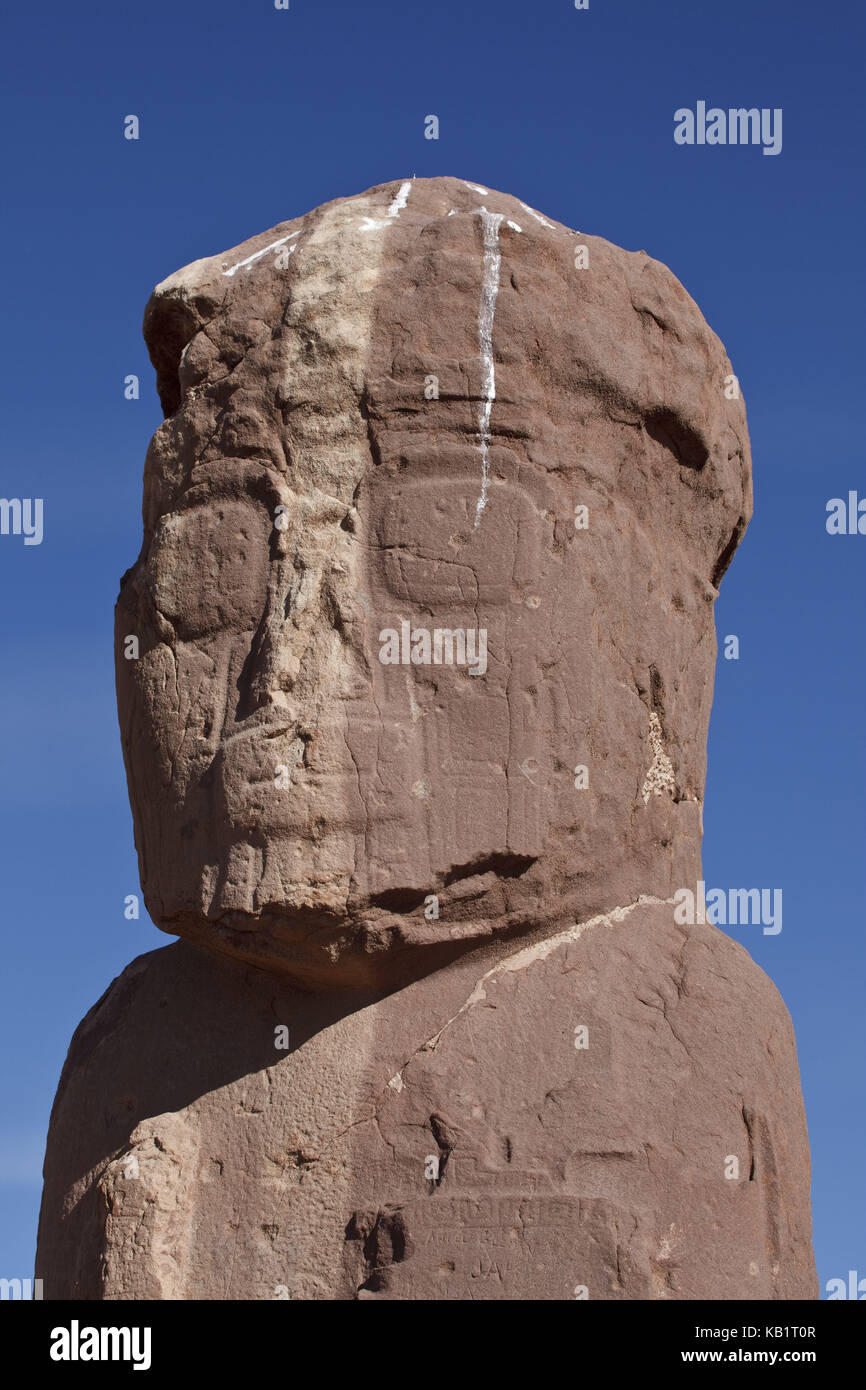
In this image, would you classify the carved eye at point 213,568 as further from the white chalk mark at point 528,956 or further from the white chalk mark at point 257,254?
the white chalk mark at point 528,956

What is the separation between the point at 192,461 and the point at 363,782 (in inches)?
54.3

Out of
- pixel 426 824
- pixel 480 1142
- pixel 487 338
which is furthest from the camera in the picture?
pixel 487 338

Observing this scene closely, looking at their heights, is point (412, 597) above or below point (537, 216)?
below

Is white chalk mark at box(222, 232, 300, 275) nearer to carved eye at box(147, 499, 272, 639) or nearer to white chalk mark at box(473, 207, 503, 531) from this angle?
white chalk mark at box(473, 207, 503, 531)

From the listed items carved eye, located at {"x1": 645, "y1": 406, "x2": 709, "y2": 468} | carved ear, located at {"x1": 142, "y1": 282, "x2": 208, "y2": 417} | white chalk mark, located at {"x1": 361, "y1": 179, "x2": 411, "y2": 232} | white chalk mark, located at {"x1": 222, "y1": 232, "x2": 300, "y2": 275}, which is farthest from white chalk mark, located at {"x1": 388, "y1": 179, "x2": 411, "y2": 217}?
carved eye, located at {"x1": 645, "y1": 406, "x2": 709, "y2": 468}

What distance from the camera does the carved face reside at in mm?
6152

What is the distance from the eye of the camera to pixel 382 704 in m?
6.22

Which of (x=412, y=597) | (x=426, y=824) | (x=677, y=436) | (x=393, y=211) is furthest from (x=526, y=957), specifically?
(x=393, y=211)

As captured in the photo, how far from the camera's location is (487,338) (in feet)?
21.2

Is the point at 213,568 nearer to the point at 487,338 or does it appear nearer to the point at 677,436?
the point at 487,338

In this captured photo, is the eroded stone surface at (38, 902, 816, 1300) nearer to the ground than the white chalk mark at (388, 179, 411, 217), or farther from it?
nearer to the ground

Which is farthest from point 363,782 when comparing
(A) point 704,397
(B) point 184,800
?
(A) point 704,397

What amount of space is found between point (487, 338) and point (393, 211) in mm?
731

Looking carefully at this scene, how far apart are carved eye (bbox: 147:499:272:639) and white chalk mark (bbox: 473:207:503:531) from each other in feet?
2.34
